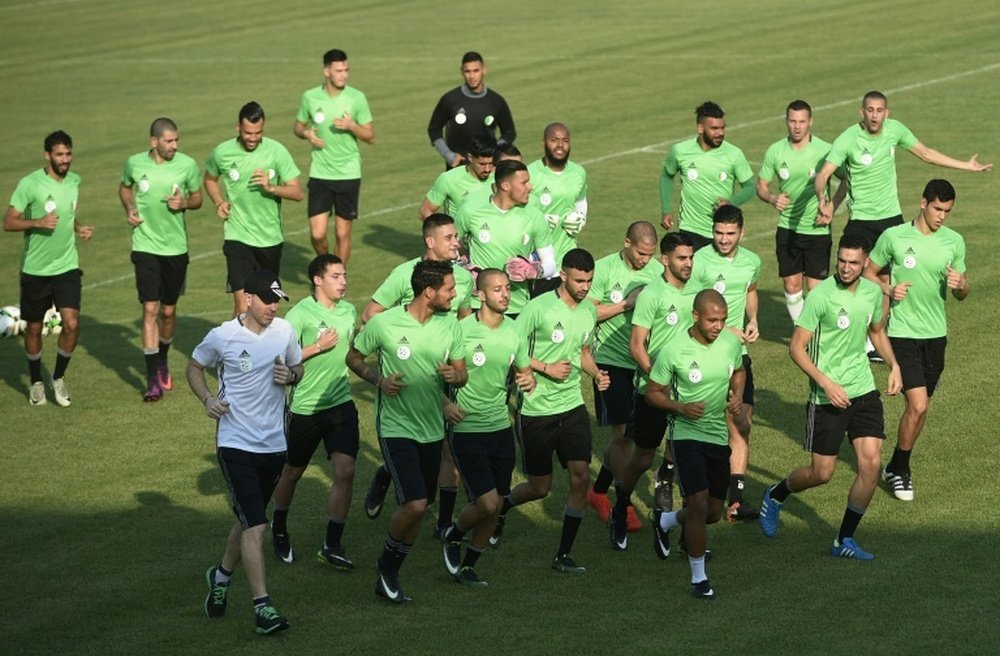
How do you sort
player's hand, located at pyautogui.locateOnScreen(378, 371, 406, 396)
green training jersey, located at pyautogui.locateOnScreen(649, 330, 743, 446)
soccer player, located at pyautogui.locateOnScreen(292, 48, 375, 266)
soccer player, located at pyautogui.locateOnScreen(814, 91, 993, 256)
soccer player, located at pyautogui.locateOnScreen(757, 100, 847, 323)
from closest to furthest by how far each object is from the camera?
player's hand, located at pyautogui.locateOnScreen(378, 371, 406, 396) → green training jersey, located at pyautogui.locateOnScreen(649, 330, 743, 446) → soccer player, located at pyautogui.locateOnScreen(814, 91, 993, 256) → soccer player, located at pyautogui.locateOnScreen(757, 100, 847, 323) → soccer player, located at pyautogui.locateOnScreen(292, 48, 375, 266)

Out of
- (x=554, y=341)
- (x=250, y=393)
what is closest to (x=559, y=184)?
(x=554, y=341)

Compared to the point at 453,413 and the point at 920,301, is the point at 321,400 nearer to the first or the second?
the point at 453,413

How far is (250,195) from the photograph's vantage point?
1925cm

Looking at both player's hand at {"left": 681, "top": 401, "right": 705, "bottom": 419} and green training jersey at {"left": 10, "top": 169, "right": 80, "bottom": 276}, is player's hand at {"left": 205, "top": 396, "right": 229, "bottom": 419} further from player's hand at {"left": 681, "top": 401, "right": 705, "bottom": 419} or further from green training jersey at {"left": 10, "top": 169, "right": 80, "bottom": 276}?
green training jersey at {"left": 10, "top": 169, "right": 80, "bottom": 276}

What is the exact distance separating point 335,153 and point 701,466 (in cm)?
1079

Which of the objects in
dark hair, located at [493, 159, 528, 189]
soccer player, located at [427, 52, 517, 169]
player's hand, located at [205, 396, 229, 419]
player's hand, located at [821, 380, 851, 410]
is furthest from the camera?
soccer player, located at [427, 52, 517, 169]

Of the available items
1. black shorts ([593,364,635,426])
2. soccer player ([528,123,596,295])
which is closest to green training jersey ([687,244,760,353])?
black shorts ([593,364,635,426])

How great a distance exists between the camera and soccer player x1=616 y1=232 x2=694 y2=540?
45.9 ft

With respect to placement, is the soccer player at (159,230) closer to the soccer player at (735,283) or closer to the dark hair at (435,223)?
the dark hair at (435,223)

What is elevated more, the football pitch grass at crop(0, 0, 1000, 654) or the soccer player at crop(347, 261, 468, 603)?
the soccer player at crop(347, 261, 468, 603)

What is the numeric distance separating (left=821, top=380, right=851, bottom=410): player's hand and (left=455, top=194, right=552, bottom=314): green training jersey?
3571mm

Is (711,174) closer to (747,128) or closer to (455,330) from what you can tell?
(455,330)

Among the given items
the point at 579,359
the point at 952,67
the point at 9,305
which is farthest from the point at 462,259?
the point at 952,67

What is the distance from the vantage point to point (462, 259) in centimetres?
1617
